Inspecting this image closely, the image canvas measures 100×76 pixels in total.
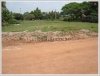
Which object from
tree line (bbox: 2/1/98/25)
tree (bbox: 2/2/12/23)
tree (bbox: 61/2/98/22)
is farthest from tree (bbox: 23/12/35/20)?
tree (bbox: 61/2/98/22)

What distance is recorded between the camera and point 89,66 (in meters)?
3.31

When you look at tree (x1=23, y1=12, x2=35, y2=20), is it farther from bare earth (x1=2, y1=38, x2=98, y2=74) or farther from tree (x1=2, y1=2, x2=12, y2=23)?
bare earth (x1=2, y1=38, x2=98, y2=74)

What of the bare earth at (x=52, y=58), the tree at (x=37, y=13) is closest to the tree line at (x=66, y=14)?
the tree at (x=37, y=13)

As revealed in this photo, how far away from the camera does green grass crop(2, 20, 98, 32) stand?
4.31 metres

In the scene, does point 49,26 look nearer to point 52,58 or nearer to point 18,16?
point 18,16

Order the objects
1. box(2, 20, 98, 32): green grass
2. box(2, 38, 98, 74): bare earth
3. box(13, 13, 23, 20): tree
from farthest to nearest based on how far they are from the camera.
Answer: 1. box(2, 20, 98, 32): green grass
2. box(13, 13, 23, 20): tree
3. box(2, 38, 98, 74): bare earth

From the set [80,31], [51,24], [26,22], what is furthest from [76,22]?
[26,22]

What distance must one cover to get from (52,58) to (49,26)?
1183 mm

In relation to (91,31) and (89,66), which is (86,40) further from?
(89,66)

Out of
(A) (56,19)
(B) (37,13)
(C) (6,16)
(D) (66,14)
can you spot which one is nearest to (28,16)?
(B) (37,13)

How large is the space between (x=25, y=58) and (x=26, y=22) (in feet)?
3.34

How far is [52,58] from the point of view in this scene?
355 cm

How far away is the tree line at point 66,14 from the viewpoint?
165 inches

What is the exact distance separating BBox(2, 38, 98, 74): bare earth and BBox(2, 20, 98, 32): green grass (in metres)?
0.40
